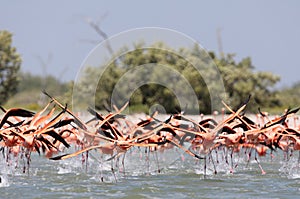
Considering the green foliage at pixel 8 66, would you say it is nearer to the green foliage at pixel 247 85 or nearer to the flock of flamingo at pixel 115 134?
the green foliage at pixel 247 85

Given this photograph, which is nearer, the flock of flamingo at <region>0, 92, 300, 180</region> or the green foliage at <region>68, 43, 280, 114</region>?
the flock of flamingo at <region>0, 92, 300, 180</region>

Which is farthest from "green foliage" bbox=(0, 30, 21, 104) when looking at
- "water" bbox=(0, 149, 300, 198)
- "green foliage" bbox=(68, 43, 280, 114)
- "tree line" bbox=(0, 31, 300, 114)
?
"water" bbox=(0, 149, 300, 198)

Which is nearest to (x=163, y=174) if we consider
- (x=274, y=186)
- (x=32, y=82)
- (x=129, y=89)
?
(x=274, y=186)

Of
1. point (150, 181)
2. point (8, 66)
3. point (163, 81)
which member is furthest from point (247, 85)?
point (150, 181)

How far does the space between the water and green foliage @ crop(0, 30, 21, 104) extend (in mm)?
27830

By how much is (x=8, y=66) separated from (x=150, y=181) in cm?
3337

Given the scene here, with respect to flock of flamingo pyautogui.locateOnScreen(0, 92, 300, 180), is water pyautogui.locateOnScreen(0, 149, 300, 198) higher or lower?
lower

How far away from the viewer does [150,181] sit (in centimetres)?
1373

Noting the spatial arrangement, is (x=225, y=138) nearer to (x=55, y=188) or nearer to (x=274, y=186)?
(x=274, y=186)

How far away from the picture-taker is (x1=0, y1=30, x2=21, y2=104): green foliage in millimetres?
44781

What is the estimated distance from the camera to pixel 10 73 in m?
45.3

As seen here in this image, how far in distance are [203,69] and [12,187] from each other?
2091cm

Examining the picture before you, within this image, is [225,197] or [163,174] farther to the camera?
[163,174]

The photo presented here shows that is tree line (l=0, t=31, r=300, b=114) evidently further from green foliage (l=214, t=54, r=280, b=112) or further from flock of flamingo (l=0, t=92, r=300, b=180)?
flock of flamingo (l=0, t=92, r=300, b=180)
